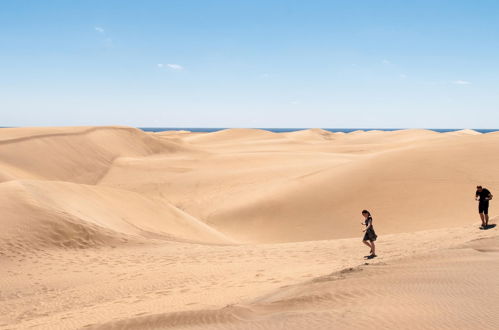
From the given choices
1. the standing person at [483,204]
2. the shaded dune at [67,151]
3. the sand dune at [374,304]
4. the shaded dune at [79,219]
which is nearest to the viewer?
the sand dune at [374,304]

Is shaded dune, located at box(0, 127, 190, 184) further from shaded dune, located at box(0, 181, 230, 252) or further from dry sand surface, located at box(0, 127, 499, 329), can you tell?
shaded dune, located at box(0, 181, 230, 252)

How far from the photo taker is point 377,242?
11.3 metres

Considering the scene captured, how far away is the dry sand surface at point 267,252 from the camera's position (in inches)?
211

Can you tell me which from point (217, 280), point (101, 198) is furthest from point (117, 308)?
point (101, 198)

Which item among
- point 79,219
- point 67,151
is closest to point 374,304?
point 79,219

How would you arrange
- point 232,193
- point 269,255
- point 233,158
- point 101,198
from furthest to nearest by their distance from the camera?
1. point 233,158
2. point 232,193
3. point 101,198
4. point 269,255

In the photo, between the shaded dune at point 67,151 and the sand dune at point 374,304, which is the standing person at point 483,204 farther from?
the shaded dune at point 67,151

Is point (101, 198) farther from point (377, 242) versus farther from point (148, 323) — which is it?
point (148, 323)

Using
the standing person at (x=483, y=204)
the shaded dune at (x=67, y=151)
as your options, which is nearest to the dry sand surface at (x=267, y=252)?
the standing person at (x=483, y=204)

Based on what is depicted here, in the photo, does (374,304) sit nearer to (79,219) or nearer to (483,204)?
(483,204)

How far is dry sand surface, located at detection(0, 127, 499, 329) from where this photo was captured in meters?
5.37

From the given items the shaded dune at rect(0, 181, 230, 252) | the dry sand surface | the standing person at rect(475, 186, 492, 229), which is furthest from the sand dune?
the shaded dune at rect(0, 181, 230, 252)

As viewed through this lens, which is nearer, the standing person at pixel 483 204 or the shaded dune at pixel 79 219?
the shaded dune at pixel 79 219

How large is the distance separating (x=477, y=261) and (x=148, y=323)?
544 centimetres
